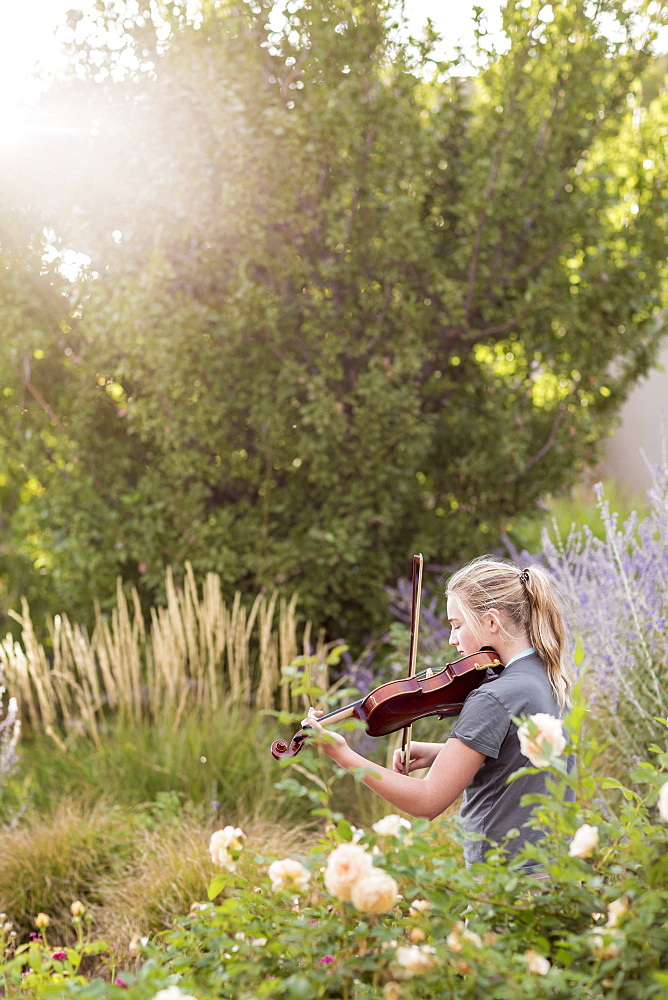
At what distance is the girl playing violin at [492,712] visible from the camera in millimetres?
2061

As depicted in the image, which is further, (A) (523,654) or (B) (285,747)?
(A) (523,654)

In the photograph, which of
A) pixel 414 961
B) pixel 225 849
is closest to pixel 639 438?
pixel 225 849

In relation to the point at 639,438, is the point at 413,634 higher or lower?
higher

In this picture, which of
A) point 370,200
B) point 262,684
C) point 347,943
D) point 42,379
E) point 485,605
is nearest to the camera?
point 347,943

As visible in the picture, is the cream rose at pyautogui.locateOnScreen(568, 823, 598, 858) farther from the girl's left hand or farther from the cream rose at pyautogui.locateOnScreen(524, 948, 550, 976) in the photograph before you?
the girl's left hand

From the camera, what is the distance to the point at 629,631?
352 cm

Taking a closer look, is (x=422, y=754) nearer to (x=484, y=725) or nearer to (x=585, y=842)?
(x=484, y=725)

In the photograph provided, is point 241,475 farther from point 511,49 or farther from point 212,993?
point 212,993

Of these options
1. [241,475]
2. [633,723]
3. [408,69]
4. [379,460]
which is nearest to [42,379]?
[241,475]

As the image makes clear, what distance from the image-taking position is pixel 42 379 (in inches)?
217

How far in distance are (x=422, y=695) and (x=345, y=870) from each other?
1.03m

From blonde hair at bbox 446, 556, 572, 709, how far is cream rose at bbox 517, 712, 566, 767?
32.7 inches

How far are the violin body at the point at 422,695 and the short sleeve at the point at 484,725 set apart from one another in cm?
17

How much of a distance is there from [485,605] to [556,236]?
136 inches
